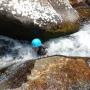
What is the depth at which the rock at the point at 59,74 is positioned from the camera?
231 inches

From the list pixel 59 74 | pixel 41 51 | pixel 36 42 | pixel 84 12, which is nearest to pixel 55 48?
pixel 41 51

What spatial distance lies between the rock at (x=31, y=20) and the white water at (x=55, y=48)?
26 cm

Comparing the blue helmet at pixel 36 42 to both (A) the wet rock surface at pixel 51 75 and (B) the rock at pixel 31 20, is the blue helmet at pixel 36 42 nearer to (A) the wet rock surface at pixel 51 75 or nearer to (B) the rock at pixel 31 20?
(B) the rock at pixel 31 20

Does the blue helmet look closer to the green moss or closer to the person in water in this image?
the person in water

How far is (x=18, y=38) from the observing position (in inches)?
332

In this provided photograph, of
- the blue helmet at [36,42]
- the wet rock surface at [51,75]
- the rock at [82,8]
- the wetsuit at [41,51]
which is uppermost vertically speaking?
the wet rock surface at [51,75]

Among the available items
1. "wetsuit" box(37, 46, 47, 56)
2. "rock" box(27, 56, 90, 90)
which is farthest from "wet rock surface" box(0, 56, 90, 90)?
"wetsuit" box(37, 46, 47, 56)

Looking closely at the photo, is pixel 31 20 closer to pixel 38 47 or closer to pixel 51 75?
pixel 38 47

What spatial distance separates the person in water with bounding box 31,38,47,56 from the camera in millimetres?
7699

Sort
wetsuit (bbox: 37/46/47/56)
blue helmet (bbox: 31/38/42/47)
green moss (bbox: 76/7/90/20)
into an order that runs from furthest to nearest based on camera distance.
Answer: green moss (bbox: 76/7/90/20)
wetsuit (bbox: 37/46/47/56)
blue helmet (bbox: 31/38/42/47)

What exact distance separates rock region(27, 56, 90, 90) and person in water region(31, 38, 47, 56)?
1.22m

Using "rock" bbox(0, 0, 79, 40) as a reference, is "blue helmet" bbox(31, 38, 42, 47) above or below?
below

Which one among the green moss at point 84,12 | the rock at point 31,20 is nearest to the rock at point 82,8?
the green moss at point 84,12

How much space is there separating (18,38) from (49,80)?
9.20ft
